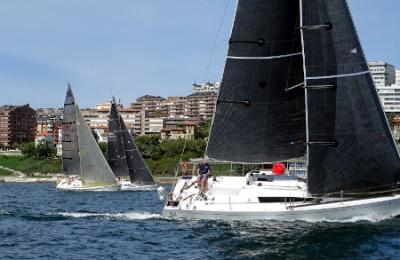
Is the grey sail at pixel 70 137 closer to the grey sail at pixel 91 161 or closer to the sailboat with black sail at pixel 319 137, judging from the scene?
the grey sail at pixel 91 161

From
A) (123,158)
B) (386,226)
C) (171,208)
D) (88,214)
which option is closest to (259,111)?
(171,208)

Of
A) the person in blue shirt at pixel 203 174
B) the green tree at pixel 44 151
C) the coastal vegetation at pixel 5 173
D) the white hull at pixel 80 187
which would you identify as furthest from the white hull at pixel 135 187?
the green tree at pixel 44 151

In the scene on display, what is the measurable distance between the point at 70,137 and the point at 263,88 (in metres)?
46.4

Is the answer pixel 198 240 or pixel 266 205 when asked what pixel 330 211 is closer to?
pixel 266 205

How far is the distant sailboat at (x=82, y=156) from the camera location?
7006 centimetres

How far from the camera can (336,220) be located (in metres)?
27.3

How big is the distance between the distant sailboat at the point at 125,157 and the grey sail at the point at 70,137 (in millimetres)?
5059

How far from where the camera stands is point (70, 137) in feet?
242

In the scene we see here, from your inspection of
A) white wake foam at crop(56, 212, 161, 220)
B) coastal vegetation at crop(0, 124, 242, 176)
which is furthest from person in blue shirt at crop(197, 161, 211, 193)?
coastal vegetation at crop(0, 124, 242, 176)

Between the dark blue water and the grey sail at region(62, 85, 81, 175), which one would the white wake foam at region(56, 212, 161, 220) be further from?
the grey sail at region(62, 85, 81, 175)

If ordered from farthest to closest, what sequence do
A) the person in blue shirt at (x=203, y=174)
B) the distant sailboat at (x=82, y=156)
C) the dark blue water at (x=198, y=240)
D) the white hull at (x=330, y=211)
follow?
the distant sailboat at (x=82, y=156) < the person in blue shirt at (x=203, y=174) < the white hull at (x=330, y=211) < the dark blue water at (x=198, y=240)

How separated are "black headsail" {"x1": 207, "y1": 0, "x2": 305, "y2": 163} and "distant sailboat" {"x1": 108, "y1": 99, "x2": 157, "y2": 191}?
45.7 meters

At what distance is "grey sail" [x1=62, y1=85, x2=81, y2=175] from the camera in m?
73.2

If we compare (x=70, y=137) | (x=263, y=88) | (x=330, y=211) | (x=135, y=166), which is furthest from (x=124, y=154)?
(x=330, y=211)
